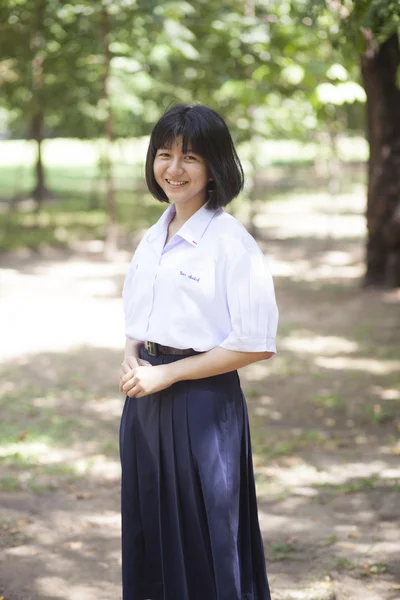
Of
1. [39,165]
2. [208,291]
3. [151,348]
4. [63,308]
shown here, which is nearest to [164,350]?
[151,348]

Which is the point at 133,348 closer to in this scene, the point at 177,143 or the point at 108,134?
the point at 177,143

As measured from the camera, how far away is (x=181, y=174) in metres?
2.64

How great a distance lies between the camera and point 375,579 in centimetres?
377

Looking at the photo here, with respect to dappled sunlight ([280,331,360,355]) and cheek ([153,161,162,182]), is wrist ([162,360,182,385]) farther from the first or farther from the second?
dappled sunlight ([280,331,360,355])

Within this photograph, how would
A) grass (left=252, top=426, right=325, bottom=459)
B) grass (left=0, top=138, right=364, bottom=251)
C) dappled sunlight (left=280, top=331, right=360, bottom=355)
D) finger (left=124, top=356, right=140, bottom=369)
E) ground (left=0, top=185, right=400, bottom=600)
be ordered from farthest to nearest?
grass (left=0, top=138, right=364, bottom=251), dappled sunlight (left=280, top=331, right=360, bottom=355), grass (left=252, top=426, right=325, bottom=459), ground (left=0, top=185, right=400, bottom=600), finger (left=124, top=356, right=140, bottom=369)

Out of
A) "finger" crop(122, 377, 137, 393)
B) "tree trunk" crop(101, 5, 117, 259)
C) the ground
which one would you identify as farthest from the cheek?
"tree trunk" crop(101, 5, 117, 259)

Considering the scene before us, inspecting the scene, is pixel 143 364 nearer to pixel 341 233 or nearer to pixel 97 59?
pixel 97 59

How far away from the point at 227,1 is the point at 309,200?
12.5 m

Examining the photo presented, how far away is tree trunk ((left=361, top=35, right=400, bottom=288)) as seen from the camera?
10.9 metres

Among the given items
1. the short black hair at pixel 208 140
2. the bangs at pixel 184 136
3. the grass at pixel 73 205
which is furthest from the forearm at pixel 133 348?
the grass at pixel 73 205

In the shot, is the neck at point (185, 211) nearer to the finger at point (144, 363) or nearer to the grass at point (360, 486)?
the finger at point (144, 363)

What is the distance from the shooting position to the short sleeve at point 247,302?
99.4 inches

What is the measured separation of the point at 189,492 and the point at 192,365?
0.44m

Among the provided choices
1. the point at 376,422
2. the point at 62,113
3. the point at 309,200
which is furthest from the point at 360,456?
the point at 309,200
